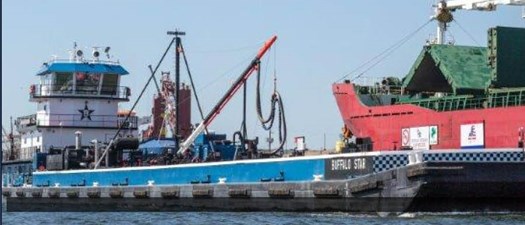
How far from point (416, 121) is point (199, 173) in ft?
18.8

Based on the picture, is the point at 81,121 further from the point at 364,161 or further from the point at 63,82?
the point at 364,161

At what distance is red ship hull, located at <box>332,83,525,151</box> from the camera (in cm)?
2602

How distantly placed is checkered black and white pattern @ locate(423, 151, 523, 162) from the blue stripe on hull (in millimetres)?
3037

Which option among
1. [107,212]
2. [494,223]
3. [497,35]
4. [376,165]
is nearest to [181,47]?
[107,212]

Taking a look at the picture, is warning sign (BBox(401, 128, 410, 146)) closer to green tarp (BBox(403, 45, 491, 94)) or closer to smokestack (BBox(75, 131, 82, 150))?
green tarp (BBox(403, 45, 491, 94))

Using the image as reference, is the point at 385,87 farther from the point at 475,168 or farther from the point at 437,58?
the point at 475,168

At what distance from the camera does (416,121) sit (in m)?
28.5

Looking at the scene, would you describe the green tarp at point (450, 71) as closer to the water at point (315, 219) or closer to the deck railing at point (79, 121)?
the water at point (315, 219)

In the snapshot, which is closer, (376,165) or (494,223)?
(494,223)

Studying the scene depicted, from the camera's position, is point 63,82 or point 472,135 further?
point 63,82

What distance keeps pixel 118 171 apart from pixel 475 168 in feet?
43.8

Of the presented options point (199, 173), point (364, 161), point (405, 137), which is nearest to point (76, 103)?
point (199, 173)

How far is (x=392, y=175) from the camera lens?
72.7 feet

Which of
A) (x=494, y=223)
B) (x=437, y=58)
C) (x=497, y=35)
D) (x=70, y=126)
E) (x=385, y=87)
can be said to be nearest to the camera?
(x=494, y=223)
